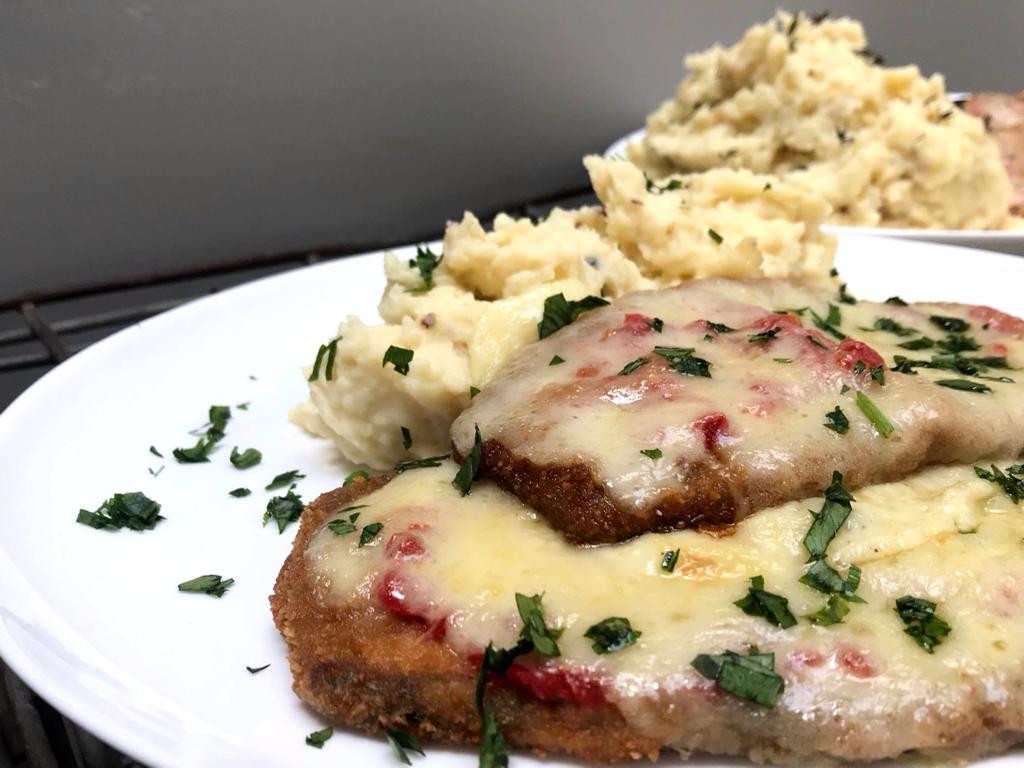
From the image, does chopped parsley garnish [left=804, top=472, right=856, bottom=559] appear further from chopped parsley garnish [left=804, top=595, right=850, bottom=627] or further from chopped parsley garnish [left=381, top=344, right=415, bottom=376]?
chopped parsley garnish [left=381, top=344, right=415, bottom=376]

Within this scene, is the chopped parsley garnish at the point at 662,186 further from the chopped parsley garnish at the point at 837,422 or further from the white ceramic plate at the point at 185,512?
the chopped parsley garnish at the point at 837,422

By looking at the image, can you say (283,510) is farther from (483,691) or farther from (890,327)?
(890,327)

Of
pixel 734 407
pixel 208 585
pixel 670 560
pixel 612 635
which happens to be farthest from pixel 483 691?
pixel 734 407

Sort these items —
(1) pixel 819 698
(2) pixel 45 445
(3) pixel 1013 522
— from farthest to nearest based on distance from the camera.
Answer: (2) pixel 45 445, (3) pixel 1013 522, (1) pixel 819 698

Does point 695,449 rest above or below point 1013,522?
above

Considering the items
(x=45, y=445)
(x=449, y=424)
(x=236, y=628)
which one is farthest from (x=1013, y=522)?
(x=45, y=445)

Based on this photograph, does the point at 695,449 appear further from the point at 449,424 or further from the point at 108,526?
the point at 108,526
